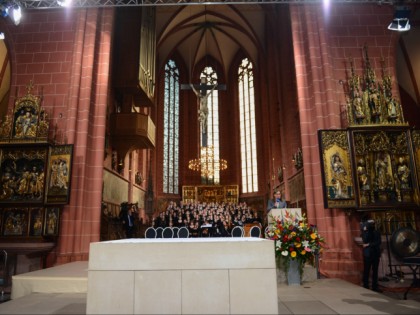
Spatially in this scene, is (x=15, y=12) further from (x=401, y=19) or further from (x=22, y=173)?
(x=401, y=19)

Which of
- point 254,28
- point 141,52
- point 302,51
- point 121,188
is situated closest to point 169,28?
point 254,28

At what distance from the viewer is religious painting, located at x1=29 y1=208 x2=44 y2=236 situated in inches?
345

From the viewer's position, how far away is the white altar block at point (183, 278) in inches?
124

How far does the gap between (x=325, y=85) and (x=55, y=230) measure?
26.7ft

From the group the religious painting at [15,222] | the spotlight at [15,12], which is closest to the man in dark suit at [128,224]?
the religious painting at [15,222]

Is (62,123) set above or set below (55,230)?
above

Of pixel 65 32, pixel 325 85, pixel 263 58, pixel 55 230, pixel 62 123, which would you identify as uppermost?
pixel 263 58

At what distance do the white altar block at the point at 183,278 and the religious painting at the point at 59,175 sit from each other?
19.9 ft

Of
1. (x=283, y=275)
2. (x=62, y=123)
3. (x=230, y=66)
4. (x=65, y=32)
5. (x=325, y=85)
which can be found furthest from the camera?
(x=230, y=66)

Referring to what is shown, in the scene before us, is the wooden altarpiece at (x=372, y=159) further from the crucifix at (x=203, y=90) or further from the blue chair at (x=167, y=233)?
the crucifix at (x=203, y=90)

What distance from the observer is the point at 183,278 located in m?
3.21

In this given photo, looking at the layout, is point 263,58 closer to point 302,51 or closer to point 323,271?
point 302,51

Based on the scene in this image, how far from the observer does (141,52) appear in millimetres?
13125

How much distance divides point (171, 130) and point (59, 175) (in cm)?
1583
